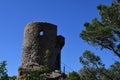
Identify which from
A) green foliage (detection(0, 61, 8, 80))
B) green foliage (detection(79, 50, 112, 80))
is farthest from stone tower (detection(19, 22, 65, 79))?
green foliage (detection(0, 61, 8, 80))

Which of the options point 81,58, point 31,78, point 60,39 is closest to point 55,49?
point 60,39

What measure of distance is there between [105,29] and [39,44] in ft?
20.6

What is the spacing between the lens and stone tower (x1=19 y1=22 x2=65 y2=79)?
2094 cm

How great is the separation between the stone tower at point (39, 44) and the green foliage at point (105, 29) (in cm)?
411

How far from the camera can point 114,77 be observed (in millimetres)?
17719

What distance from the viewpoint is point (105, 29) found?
53.2 feet

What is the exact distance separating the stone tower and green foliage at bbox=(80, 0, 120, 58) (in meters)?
4.11

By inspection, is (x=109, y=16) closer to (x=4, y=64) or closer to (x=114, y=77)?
(x=114, y=77)

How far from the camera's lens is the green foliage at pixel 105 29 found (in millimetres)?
16438

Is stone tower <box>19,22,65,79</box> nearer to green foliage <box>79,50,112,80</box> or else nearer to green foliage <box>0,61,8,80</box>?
green foliage <box>79,50,112,80</box>

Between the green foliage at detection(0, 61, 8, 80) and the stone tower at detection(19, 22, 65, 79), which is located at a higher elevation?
the stone tower at detection(19, 22, 65, 79)

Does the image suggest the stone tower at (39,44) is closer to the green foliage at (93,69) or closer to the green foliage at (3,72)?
the green foliage at (93,69)

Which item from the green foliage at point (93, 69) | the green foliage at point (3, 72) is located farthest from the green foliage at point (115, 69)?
the green foliage at point (3, 72)

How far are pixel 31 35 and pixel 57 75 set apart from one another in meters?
5.51
